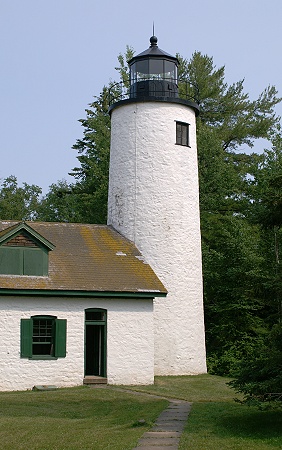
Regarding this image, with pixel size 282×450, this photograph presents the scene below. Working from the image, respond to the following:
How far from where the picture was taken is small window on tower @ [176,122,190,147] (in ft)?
80.9

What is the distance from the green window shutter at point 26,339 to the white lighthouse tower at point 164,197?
4861mm

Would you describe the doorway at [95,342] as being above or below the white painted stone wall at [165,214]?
below

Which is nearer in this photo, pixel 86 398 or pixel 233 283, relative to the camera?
pixel 86 398

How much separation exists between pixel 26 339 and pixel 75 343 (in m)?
1.51

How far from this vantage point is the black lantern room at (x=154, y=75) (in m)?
25.0

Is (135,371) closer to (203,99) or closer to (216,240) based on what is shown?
(216,240)

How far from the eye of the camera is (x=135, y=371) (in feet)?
69.5

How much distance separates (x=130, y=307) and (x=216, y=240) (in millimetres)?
9248

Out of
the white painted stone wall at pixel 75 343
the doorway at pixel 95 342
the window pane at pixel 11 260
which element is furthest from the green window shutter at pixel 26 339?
the doorway at pixel 95 342

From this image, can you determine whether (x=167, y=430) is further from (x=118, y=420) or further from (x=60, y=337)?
(x=60, y=337)

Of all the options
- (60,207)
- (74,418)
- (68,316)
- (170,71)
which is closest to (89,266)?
(68,316)

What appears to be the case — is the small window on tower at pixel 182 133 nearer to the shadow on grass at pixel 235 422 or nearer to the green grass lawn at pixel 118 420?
the green grass lawn at pixel 118 420

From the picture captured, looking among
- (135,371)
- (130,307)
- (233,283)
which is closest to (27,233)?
(130,307)

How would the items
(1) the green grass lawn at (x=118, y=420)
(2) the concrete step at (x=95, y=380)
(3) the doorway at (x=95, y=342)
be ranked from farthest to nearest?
(3) the doorway at (x=95, y=342), (2) the concrete step at (x=95, y=380), (1) the green grass lawn at (x=118, y=420)
